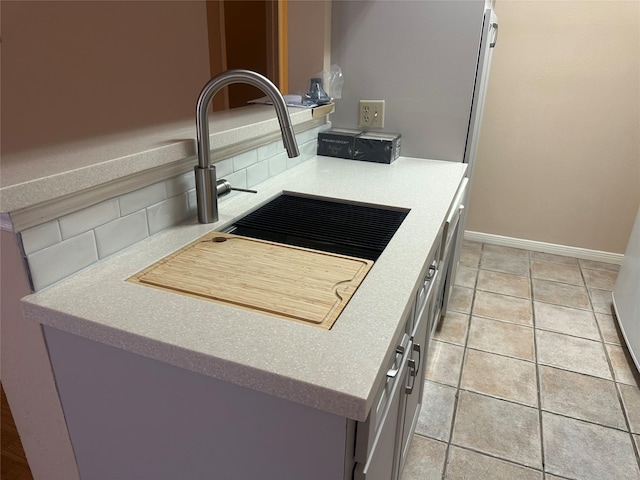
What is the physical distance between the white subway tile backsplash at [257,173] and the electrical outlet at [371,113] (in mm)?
691

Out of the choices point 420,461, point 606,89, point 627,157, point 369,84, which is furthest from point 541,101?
point 420,461

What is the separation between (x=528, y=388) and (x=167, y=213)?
1.67 m

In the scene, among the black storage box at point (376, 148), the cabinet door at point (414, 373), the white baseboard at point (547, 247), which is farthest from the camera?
the white baseboard at point (547, 247)

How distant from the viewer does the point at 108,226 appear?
974mm

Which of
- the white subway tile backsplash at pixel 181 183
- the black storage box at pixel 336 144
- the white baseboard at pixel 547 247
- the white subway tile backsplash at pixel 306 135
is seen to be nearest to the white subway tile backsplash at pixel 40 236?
the white subway tile backsplash at pixel 181 183

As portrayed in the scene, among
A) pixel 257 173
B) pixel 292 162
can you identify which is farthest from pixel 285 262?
pixel 292 162

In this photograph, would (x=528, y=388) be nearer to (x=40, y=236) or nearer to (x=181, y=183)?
(x=181, y=183)

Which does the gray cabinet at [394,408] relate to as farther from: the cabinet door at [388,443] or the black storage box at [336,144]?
the black storage box at [336,144]

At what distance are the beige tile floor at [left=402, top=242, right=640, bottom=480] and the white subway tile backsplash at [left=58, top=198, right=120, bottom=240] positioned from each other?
1264 mm

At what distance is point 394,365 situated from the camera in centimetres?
88

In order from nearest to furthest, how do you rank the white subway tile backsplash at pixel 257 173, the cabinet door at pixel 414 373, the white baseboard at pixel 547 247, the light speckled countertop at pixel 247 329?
the light speckled countertop at pixel 247 329 < the cabinet door at pixel 414 373 < the white subway tile backsplash at pixel 257 173 < the white baseboard at pixel 547 247

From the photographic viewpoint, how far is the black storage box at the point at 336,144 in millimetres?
1955

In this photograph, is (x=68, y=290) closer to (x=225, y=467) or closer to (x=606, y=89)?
(x=225, y=467)

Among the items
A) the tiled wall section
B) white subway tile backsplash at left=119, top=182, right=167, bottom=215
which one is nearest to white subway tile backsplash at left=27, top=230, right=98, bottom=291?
the tiled wall section
